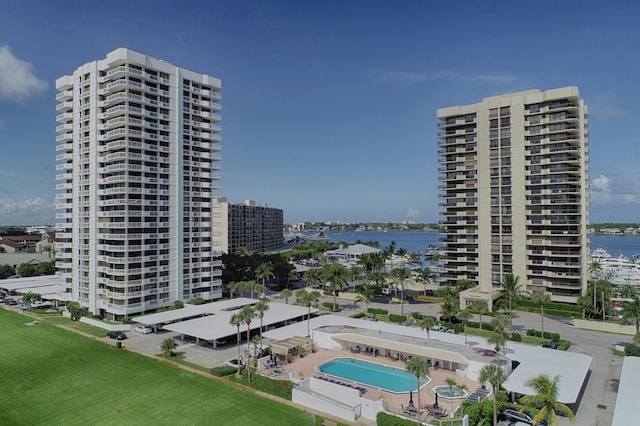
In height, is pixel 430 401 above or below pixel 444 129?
below

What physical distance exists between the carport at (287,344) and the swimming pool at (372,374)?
4423mm

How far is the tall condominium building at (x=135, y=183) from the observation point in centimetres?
6781

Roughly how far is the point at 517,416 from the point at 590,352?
81.0 feet

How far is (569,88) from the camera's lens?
76.1 meters

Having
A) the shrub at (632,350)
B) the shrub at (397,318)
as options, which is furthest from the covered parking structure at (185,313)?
the shrub at (632,350)

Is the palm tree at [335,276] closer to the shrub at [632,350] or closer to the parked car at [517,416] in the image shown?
the shrub at [632,350]

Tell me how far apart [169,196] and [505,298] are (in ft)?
199

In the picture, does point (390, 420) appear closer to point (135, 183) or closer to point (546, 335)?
point (546, 335)

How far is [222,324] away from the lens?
189ft

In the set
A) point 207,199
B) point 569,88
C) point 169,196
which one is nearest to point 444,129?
point 569,88

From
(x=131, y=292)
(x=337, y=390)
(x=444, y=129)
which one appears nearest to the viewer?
(x=337, y=390)

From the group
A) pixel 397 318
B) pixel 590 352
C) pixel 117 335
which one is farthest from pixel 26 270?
pixel 590 352

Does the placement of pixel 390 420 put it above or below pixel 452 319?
above

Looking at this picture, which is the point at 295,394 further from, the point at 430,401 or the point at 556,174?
the point at 556,174
